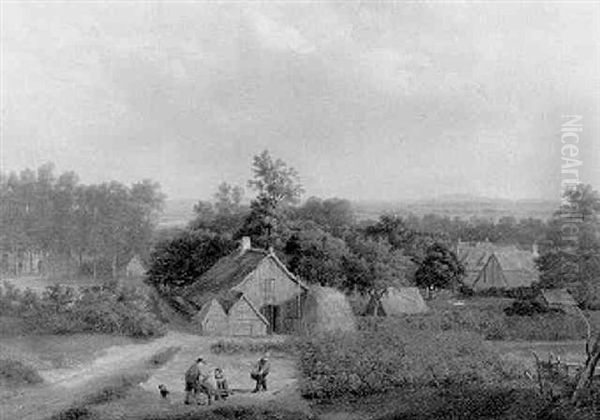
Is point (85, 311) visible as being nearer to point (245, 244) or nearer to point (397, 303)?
point (245, 244)

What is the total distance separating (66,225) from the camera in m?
45.3

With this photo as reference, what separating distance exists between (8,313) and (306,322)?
433 inches

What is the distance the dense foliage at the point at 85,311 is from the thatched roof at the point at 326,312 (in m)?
5.44

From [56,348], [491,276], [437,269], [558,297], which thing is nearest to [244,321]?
[56,348]

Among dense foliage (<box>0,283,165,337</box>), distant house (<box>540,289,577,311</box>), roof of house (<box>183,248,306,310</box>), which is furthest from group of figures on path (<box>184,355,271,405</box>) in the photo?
distant house (<box>540,289,577,311</box>)

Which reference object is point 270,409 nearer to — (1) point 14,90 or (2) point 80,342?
(2) point 80,342

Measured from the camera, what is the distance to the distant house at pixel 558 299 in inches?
1348

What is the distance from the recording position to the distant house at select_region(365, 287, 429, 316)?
34.2 meters

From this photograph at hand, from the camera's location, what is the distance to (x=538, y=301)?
35844mm

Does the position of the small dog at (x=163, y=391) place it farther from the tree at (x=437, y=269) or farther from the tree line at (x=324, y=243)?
the tree at (x=437, y=269)

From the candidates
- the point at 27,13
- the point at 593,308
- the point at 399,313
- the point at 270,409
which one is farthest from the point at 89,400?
the point at 593,308

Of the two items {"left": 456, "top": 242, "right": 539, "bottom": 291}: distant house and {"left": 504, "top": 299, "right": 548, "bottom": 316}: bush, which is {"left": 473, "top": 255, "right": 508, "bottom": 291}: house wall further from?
{"left": 504, "top": 299, "right": 548, "bottom": 316}: bush

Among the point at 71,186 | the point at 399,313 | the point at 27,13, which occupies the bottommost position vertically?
the point at 399,313

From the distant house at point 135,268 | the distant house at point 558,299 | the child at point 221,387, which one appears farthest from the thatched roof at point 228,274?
the distant house at point 558,299
